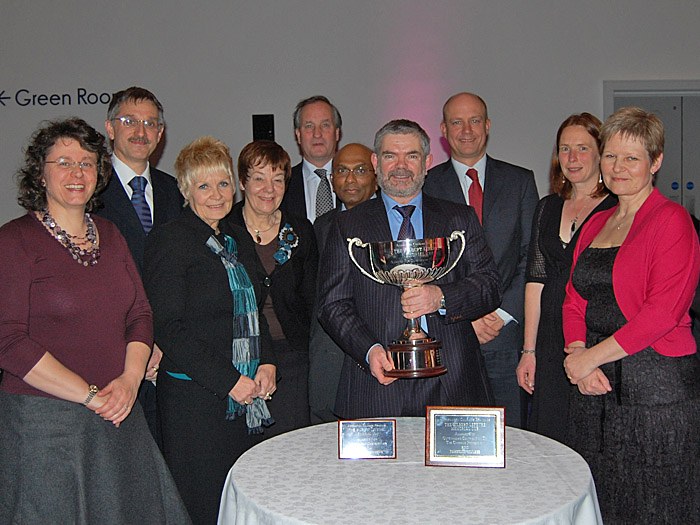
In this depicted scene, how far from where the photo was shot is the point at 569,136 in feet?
10.7

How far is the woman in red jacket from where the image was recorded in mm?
2506

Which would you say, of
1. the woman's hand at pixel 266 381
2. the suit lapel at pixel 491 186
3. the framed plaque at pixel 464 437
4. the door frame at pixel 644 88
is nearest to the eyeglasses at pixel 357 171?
the suit lapel at pixel 491 186

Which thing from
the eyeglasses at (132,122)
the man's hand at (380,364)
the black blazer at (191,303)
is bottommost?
the man's hand at (380,364)

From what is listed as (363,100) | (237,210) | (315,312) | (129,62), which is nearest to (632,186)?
(315,312)

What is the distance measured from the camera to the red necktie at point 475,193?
3.62m

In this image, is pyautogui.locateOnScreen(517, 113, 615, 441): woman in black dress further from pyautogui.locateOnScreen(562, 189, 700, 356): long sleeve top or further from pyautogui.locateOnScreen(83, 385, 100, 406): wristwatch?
pyautogui.locateOnScreen(83, 385, 100, 406): wristwatch

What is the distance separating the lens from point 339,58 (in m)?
6.31

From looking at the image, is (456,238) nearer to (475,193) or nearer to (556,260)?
(556,260)

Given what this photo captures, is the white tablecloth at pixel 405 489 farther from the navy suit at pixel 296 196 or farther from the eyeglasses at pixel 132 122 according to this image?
the navy suit at pixel 296 196

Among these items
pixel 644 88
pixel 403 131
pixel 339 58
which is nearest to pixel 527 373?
pixel 403 131

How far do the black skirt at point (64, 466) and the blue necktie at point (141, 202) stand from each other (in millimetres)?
988

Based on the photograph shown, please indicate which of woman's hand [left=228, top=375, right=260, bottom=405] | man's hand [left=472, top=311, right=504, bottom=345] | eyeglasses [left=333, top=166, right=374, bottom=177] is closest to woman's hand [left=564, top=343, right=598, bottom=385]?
man's hand [left=472, top=311, right=504, bottom=345]

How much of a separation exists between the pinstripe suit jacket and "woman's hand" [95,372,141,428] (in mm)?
687

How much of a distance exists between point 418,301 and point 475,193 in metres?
1.32
